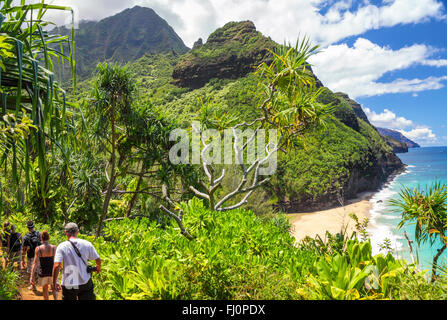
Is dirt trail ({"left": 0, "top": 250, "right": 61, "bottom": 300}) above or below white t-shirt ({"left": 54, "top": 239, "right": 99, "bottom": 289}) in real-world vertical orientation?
below

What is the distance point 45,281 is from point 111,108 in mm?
3581

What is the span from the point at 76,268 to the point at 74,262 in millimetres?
54

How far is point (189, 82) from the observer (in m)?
47.6

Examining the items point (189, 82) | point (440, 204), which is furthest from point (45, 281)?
point (189, 82)

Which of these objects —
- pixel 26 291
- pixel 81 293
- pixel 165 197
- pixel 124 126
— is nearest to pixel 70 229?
pixel 81 293

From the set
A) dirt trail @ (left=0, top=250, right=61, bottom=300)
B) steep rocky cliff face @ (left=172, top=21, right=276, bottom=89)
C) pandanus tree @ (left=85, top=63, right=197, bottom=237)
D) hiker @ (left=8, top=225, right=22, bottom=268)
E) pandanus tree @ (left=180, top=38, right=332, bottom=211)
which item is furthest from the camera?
steep rocky cliff face @ (left=172, top=21, right=276, bottom=89)

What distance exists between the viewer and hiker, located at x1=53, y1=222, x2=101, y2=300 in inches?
81.8

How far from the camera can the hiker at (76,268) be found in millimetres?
2078

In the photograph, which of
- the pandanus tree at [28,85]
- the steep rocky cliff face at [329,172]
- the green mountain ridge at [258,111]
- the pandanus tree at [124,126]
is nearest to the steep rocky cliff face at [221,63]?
the green mountain ridge at [258,111]

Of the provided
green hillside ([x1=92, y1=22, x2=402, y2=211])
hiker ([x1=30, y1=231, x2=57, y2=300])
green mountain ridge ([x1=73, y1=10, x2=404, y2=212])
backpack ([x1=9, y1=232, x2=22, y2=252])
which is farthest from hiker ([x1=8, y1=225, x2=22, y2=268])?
green hillside ([x1=92, y1=22, x2=402, y2=211])

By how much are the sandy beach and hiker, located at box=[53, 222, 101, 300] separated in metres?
15.4

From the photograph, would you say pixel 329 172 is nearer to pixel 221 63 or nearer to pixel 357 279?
pixel 357 279

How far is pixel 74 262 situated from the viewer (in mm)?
2105

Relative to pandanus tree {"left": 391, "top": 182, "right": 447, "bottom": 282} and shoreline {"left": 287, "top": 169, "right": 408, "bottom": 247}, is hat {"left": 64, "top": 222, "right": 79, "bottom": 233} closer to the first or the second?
pandanus tree {"left": 391, "top": 182, "right": 447, "bottom": 282}
